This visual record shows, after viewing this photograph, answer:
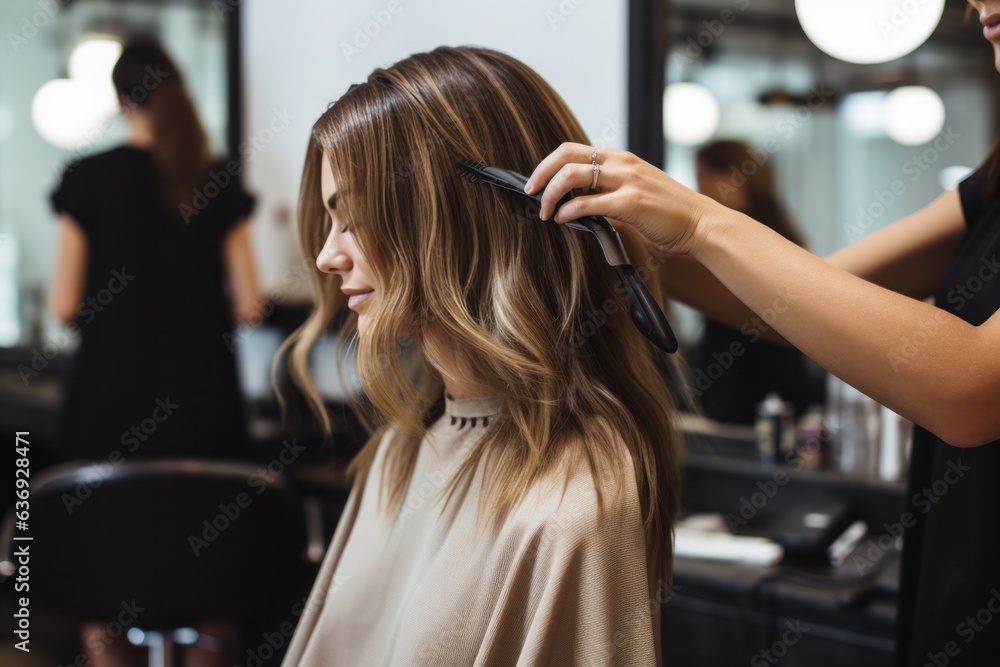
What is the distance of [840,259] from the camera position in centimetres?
133

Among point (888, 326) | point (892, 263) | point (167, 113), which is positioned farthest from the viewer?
point (167, 113)

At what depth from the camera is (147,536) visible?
1.81m

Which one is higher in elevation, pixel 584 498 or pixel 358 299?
pixel 358 299

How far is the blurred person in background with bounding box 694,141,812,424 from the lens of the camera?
2143 millimetres

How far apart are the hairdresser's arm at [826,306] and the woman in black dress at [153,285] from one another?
191 cm

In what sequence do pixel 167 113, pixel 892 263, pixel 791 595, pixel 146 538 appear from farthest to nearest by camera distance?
pixel 167 113
pixel 146 538
pixel 791 595
pixel 892 263

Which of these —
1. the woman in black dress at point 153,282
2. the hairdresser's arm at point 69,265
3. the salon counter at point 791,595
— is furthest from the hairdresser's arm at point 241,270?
the salon counter at point 791,595

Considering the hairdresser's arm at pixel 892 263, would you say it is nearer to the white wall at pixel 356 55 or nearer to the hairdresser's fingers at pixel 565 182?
the hairdresser's fingers at pixel 565 182

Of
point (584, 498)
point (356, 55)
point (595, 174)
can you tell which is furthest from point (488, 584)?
A: point (356, 55)

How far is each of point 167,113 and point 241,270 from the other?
0.47m

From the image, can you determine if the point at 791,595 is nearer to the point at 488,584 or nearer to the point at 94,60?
the point at 488,584

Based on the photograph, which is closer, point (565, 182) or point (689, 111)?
point (565, 182)

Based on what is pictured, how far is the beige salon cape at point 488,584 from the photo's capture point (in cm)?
92

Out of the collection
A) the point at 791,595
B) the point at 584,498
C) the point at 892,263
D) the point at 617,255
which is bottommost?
the point at 791,595
